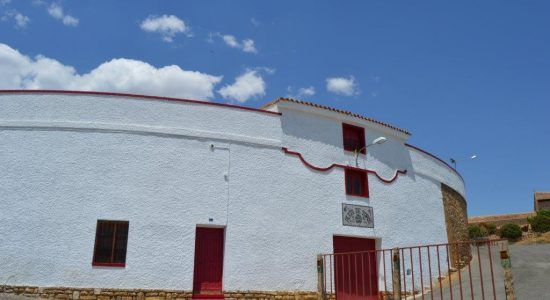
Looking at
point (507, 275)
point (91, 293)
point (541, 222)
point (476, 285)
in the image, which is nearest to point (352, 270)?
point (476, 285)

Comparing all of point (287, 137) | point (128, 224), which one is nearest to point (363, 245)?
point (287, 137)

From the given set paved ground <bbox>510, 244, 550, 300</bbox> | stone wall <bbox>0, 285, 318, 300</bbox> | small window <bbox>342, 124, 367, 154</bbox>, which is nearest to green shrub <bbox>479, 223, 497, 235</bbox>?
paved ground <bbox>510, 244, 550, 300</bbox>

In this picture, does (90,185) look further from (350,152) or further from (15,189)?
(350,152)

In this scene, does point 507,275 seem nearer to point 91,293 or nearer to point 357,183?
point 357,183

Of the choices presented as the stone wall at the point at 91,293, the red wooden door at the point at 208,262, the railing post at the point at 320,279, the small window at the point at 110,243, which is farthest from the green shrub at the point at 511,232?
the small window at the point at 110,243

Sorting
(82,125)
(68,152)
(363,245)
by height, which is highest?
(82,125)

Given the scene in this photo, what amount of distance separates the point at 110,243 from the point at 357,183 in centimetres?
740

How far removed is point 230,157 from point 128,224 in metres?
3.09

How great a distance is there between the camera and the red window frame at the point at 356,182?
1406 centimetres

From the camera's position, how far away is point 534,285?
12.8 meters

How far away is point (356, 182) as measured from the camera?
564 inches

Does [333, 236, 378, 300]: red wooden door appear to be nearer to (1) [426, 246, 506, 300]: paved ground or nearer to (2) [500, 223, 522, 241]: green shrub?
(1) [426, 246, 506, 300]: paved ground

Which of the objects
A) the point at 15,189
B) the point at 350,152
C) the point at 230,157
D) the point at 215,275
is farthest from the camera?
the point at 350,152

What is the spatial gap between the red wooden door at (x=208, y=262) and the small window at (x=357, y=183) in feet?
14.3
